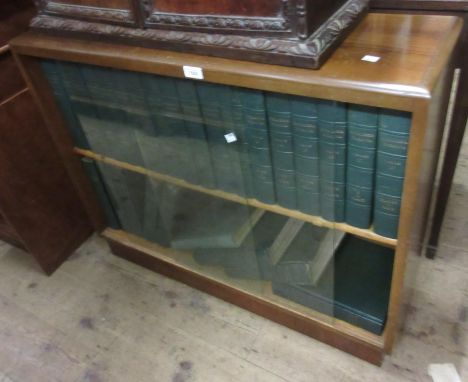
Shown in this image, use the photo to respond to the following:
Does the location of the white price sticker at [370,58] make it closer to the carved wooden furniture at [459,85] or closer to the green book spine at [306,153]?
the green book spine at [306,153]

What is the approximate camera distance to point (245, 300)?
4.58 ft

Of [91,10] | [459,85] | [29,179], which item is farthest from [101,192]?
[459,85]

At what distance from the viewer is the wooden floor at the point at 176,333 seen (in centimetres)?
126

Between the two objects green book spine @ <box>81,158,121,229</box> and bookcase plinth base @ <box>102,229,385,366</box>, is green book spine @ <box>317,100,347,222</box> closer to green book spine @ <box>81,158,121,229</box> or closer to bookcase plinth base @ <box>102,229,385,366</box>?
bookcase plinth base @ <box>102,229,385,366</box>

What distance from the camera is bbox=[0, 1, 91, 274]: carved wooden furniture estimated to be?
1.31m

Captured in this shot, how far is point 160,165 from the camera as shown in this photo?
125 centimetres

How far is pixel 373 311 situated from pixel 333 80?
69cm

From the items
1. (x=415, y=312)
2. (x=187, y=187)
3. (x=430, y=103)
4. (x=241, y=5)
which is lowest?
(x=415, y=312)

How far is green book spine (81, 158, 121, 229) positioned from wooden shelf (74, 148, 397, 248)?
4 centimetres

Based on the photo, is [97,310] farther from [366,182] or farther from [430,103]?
[430,103]

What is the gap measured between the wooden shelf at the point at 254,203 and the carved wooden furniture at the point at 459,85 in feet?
0.99

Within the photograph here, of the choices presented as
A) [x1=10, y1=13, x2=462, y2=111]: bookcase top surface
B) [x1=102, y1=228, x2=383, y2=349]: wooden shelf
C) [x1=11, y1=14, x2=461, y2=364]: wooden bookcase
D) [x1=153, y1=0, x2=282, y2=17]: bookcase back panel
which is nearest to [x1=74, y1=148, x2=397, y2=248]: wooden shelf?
[x1=11, y1=14, x2=461, y2=364]: wooden bookcase

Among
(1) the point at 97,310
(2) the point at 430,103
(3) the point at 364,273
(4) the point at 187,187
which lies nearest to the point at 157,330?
(1) the point at 97,310

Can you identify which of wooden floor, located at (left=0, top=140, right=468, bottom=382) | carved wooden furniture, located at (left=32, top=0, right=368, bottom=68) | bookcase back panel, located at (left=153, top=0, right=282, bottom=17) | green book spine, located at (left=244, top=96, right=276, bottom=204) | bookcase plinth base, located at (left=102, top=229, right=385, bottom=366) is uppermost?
bookcase back panel, located at (left=153, top=0, right=282, bottom=17)
